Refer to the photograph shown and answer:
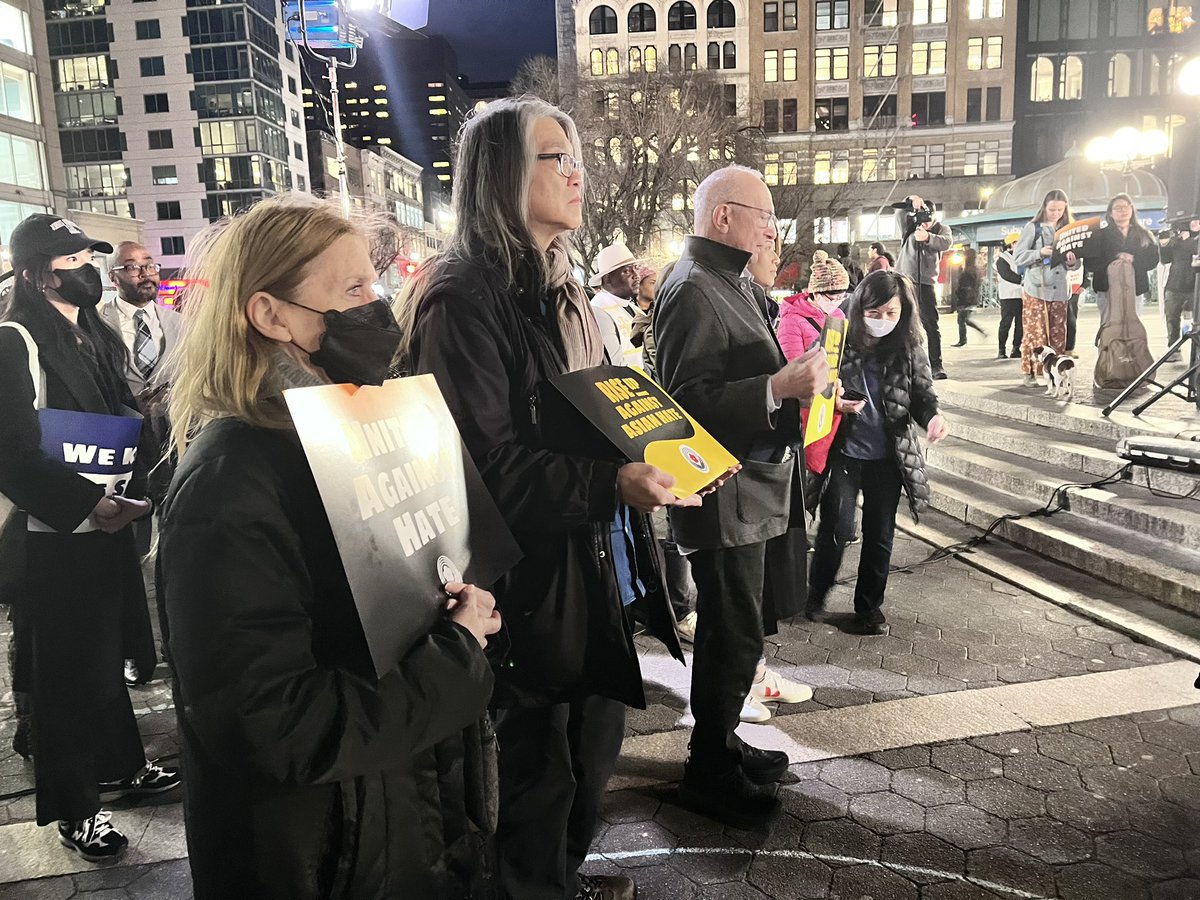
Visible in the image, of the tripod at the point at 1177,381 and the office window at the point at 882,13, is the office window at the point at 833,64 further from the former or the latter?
the tripod at the point at 1177,381

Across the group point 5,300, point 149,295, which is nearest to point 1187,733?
point 5,300

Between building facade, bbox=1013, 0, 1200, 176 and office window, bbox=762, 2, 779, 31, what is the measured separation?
14.9m

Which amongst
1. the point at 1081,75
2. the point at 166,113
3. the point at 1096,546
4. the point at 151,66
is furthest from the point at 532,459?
the point at 151,66

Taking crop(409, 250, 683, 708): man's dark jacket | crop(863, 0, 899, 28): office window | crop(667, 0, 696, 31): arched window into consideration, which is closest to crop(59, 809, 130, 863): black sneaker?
crop(409, 250, 683, 708): man's dark jacket

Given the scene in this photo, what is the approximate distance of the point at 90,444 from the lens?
9.70ft

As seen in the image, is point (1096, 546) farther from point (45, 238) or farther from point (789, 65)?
point (789, 65)

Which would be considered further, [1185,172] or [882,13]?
[882,13]

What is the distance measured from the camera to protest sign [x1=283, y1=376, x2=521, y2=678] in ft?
4.16

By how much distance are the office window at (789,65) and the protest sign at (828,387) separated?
57315 millimetres

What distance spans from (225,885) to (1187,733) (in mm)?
3843

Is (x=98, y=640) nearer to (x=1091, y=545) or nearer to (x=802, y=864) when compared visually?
(x=802, y=864)

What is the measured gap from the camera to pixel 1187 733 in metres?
3.55

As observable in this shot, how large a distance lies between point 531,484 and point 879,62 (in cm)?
5835

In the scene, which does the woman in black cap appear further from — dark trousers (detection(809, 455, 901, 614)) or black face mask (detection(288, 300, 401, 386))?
dark trousers (detection(809, 455, 901, 614))
